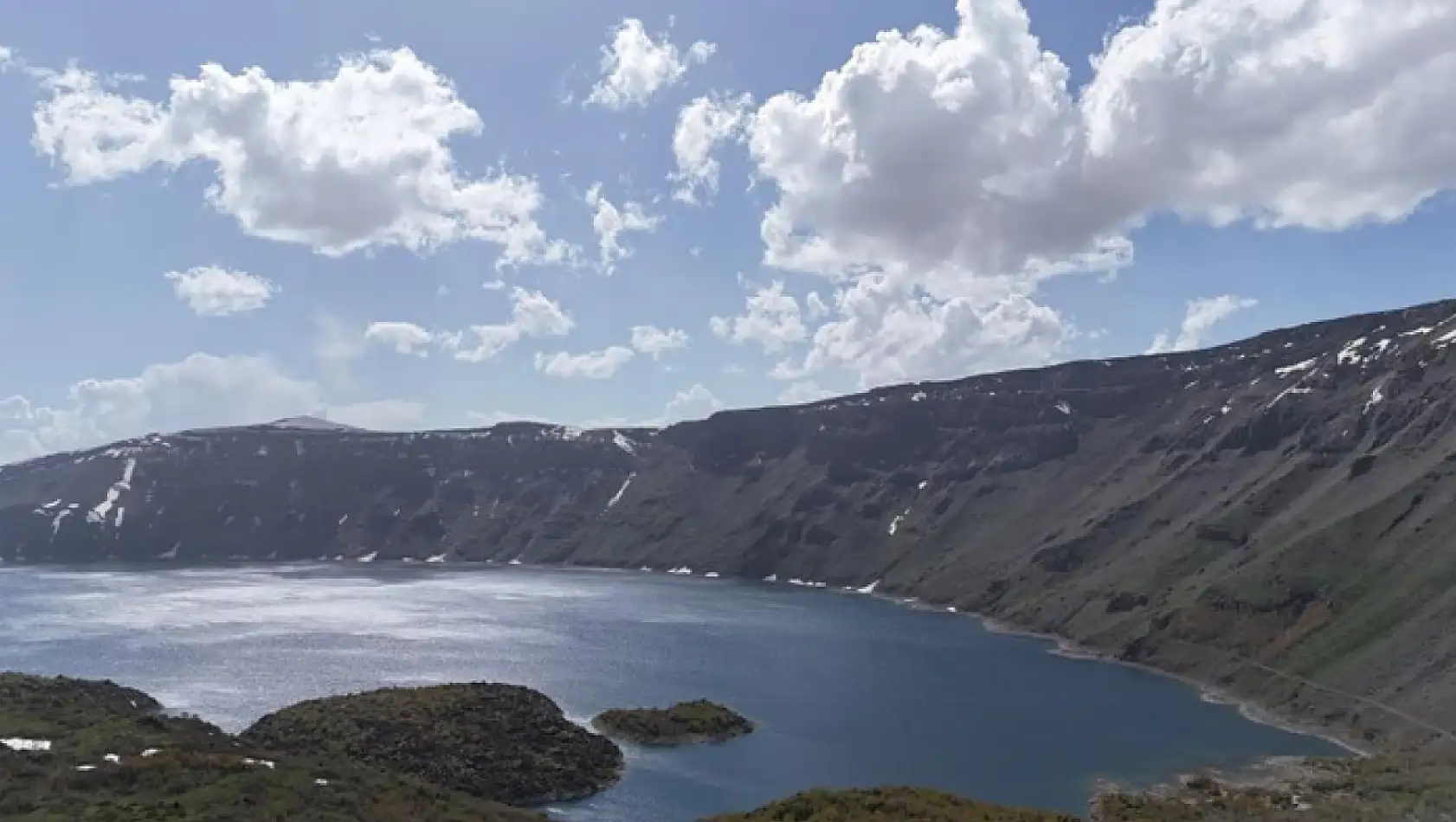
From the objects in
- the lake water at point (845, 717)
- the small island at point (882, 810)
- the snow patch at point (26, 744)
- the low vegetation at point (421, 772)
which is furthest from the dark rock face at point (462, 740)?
the small island at point (882, 810)

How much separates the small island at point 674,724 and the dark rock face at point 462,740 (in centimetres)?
826

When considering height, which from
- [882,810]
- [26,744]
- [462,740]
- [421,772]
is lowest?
[421,772]

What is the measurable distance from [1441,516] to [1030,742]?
94451mm

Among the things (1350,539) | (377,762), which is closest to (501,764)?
(377,762)

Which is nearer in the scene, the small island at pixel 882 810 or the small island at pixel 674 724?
the small island at pixel 882 810

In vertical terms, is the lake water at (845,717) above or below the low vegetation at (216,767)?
below

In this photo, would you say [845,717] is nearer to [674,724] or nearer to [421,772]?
[674,724]

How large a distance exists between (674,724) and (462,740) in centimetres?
3097

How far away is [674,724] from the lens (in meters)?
148

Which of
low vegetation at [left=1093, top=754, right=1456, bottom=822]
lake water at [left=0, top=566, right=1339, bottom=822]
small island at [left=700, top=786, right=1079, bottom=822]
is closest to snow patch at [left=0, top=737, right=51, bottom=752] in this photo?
lake water at [left=0, top=566, right=1339, bottom=822]

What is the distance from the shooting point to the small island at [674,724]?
144 metres

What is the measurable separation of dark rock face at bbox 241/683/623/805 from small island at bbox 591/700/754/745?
8.26 meters

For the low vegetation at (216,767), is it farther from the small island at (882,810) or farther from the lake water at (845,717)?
the small island at (882,810)

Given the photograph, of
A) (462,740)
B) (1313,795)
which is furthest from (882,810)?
(462,740)
